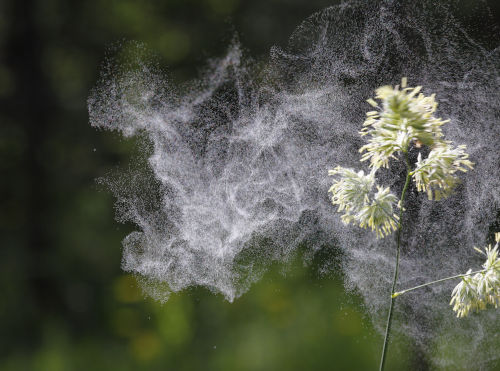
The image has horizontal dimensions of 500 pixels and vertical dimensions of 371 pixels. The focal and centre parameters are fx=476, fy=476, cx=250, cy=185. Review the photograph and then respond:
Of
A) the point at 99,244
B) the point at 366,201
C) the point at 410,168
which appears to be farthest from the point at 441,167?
the point at 99,244

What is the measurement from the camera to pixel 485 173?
6.68 feet

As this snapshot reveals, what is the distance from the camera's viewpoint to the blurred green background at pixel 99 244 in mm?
3543

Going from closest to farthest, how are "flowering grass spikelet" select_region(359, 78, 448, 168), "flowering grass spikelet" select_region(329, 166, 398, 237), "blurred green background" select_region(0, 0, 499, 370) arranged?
"flowering grass spikelet" select_region(359, 78, 448, 168) → "flowering grass spikelet" select_region(329, 166, 398, 237) → "blurred green background" select_region(0, 0, 499, 370)

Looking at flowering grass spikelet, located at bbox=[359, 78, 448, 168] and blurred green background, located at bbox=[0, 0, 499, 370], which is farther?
blurred green background, located at bbox=[0, 0, 499, 370]

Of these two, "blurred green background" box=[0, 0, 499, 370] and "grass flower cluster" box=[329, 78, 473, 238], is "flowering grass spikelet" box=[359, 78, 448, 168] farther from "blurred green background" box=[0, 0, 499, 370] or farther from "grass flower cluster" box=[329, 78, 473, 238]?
"blurred green background" box=[0, 0, 499, 370]

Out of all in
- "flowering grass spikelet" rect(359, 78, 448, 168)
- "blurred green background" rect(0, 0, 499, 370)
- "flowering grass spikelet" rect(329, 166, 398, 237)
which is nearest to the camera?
"flowering grass spikelet" rect(359, 78, 448, 168)

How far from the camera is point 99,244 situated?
4.29 m

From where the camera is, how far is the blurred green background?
354cm

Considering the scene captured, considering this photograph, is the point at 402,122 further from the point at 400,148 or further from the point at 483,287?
the point at 483,287

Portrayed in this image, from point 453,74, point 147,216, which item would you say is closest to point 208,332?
point 147,216

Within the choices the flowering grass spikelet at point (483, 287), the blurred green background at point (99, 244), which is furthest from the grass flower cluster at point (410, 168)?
the blurred green background at point (99, 244)

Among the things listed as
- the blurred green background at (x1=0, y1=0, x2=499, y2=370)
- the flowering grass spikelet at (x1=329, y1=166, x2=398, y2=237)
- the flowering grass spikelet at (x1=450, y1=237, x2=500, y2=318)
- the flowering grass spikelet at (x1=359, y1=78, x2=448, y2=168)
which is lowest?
the flowering grass spikelet at (x1=450, y1=237, x2=500, y2=318)

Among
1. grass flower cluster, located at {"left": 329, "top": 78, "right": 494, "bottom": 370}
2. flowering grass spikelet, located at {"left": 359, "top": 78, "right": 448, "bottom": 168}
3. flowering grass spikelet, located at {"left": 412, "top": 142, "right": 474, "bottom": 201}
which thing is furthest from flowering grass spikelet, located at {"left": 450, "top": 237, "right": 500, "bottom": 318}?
flowering grass spikelet, located at {"left": 359, "top": 78, "right": 448, "bottom": 168}

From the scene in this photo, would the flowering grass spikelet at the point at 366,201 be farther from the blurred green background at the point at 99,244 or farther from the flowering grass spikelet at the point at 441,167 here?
the blurred green background at the point at 99,244
